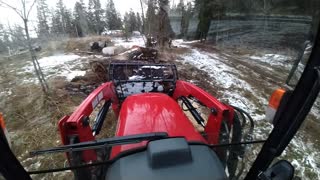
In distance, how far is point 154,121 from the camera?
1.71 meters

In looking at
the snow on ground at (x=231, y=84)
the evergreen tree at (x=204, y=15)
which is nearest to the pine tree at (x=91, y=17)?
the evergreen tree at (x=204, y=15)

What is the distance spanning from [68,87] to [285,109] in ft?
22.3

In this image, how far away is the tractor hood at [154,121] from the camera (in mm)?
1619

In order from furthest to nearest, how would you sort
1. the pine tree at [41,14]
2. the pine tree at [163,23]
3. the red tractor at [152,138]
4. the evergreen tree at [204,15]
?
1. the evergreen tree at [204,15]
2. the pine tree at [163,23]
3. the pine tree at [41,14]
4. the red tractor at [152,138]

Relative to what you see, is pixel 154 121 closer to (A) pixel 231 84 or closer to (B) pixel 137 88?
(B) pixel 137 88

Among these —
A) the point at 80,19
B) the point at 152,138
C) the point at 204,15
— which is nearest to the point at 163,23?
the point at 204,15

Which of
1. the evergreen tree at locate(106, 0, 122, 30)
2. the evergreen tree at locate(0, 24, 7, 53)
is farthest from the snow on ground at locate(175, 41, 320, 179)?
the evergreen tree at locate(106, 0, 122, 30)

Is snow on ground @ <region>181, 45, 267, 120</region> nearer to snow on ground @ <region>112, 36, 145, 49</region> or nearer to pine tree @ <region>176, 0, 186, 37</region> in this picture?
snow on ground @ <region>112, 36, 145, 49</region>

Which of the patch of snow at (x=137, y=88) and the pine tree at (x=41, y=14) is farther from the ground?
the pine tree at (x=41, y=14)

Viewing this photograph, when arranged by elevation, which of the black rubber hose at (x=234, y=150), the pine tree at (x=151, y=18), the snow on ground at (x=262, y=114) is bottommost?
the snow on ground at (x=262, y=114)

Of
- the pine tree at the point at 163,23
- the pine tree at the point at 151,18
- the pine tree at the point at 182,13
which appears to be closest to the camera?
the pine tree at the point at 163,23

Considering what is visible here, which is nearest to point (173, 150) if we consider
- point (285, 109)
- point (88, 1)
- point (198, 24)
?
point (285, 109)

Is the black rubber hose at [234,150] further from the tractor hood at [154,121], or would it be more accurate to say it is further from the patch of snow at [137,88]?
the patch of snow at [137,88]

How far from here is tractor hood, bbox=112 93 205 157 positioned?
63.7 inches
